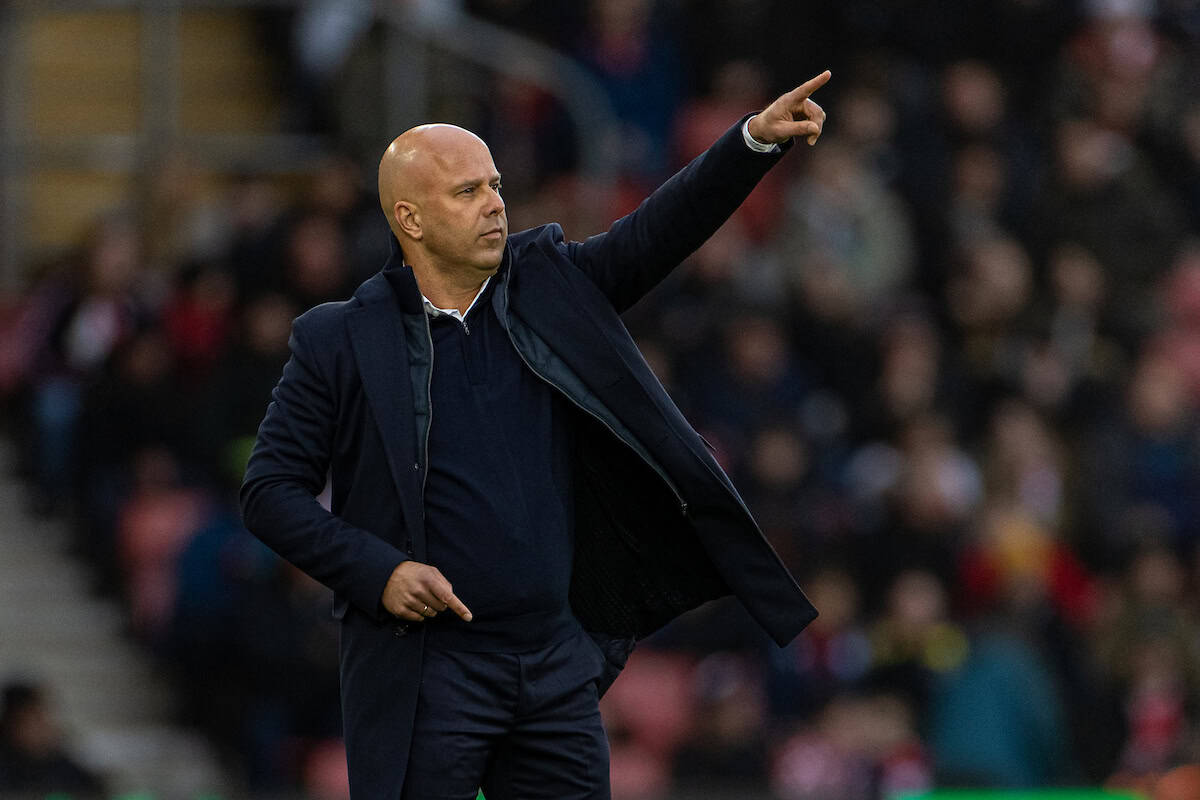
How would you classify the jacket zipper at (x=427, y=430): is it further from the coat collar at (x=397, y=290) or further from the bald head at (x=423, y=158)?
the bald head at (x=423, y=158)

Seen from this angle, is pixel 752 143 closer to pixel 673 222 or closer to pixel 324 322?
pixel 673 222

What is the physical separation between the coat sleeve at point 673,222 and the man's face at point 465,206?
251 mm

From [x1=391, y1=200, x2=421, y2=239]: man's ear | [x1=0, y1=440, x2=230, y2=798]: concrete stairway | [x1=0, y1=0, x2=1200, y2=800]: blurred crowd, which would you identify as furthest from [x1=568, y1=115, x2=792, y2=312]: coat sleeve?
[x1=0, y1=440, x2=230, y2=798]: concrete stairway

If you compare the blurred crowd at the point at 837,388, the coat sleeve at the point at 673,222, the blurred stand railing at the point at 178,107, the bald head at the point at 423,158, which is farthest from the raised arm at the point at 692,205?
the blurred stand railing at the point at 178,107

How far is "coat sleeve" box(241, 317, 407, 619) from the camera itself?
4.48m

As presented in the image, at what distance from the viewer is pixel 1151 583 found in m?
10.3

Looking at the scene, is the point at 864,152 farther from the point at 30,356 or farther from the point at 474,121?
the point at 30,356

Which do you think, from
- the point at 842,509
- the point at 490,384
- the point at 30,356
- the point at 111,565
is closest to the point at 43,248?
the point at 30,356

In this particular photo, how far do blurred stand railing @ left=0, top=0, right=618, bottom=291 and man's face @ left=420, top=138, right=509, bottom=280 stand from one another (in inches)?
254

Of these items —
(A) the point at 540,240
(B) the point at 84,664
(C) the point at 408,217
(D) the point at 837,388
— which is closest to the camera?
(C) the point at 408,217

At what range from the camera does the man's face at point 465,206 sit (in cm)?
459

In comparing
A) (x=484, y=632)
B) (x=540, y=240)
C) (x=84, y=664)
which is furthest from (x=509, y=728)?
(x=84, y=664)

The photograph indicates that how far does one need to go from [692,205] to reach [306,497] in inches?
38.9

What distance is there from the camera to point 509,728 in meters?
4.61
